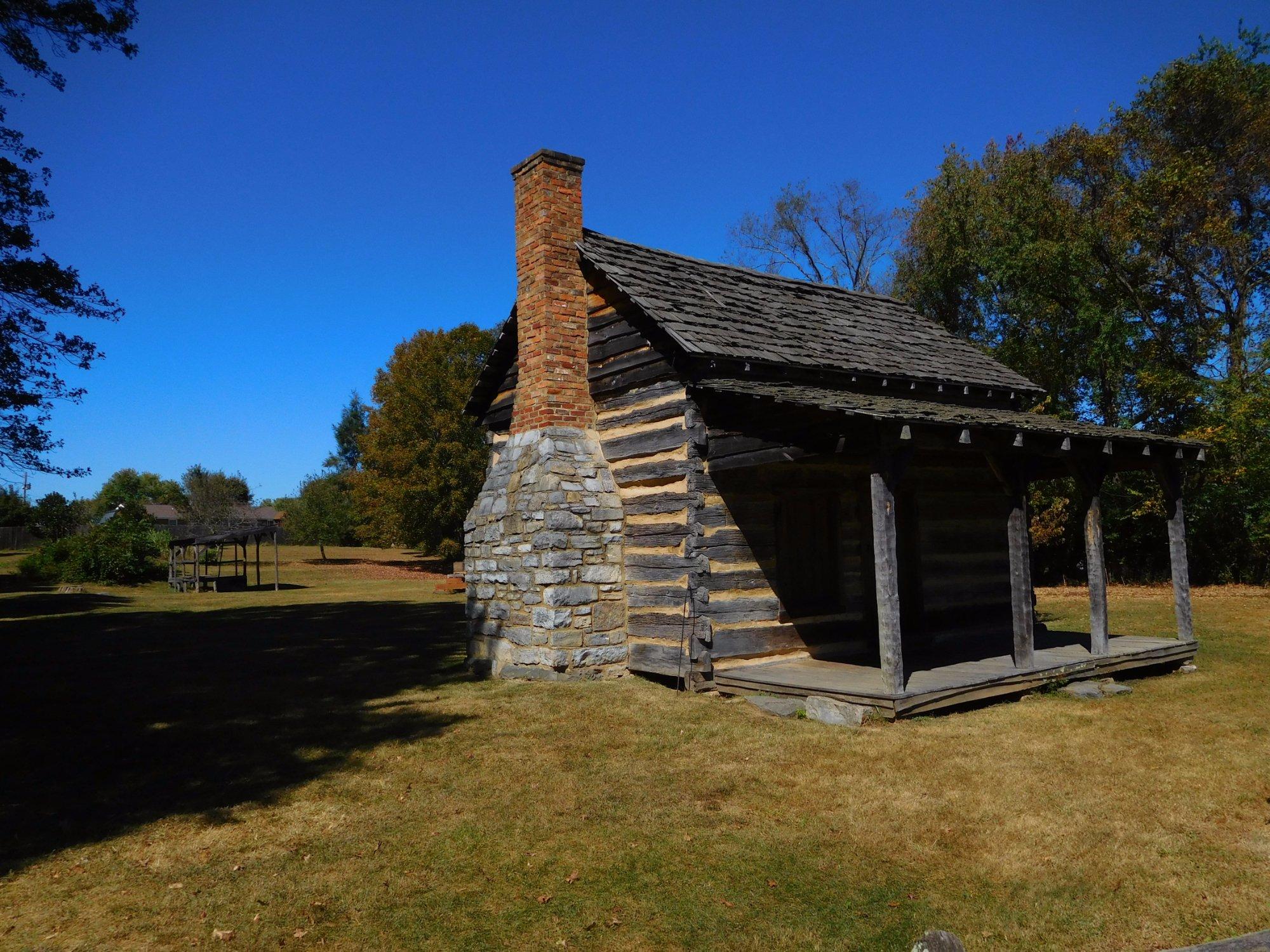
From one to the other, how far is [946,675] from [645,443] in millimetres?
4848

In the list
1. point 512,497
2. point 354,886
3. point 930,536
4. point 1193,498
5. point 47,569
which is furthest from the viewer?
point 47,569

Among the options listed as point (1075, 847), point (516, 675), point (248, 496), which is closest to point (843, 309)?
point (516, 675)

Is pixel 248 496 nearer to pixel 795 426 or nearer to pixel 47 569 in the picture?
pixel 47 569

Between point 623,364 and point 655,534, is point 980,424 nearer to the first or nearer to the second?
point 655,534

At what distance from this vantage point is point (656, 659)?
10992 millimetres

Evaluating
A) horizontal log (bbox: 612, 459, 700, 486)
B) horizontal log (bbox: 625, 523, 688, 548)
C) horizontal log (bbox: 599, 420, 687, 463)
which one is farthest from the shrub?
horizontal log (bbox: 625, 523, 688, 548)

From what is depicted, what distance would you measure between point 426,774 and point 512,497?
17.2 ft

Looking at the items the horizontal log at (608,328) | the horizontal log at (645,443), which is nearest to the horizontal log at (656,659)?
the horizontal log at (645,443)

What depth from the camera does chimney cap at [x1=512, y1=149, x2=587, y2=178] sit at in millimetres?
12180

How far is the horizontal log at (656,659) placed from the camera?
34.9 feet

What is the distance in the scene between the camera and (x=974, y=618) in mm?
13805

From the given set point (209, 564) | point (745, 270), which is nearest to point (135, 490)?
point (209, 564)

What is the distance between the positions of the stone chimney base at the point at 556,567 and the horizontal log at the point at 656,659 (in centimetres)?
16

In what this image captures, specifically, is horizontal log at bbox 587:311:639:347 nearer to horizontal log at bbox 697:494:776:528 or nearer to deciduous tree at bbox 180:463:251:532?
horizontal log at bbox 697:494:776:528
